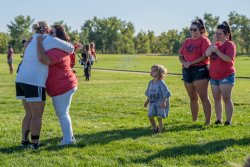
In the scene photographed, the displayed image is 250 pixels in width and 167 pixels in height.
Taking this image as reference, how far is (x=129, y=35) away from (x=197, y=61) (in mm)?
113531

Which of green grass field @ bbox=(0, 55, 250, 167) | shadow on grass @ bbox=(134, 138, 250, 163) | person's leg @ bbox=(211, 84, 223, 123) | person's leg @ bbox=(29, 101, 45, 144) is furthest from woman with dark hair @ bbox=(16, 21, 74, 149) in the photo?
person's leg @ bbox=(211, 84, 223, 123)

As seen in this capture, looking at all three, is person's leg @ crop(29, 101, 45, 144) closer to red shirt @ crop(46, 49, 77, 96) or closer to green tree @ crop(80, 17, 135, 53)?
red shirt @ crop(46, 49, 77, 96)

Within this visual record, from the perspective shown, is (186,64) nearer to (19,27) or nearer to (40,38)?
(40,38)

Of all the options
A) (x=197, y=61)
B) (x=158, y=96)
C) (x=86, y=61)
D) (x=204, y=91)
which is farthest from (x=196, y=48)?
(x=86, y=61)

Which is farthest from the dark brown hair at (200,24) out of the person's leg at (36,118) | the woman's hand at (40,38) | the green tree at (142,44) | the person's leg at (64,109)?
the green tree at (142,44)

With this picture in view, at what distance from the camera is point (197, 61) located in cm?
797

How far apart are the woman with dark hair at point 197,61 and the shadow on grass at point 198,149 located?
1.58 meters

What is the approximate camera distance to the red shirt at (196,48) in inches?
315

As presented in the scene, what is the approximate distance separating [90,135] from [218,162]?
258 cm

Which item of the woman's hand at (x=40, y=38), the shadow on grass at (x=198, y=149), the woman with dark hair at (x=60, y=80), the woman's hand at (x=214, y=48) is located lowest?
the shadow on grass at (x=198, y=149)

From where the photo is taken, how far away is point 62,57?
639 centimetres

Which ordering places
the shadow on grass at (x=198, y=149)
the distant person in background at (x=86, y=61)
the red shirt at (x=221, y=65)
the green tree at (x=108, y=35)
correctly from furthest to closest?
1. the green tree at (x=108, y=35)
2. the distant person in background at (x=86, y=61)
3. the red shirt at (x=221, y=65)
4. the shadow on grass at (x=198, y=149)

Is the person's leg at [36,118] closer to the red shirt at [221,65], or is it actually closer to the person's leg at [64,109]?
the person's leg at [64,109]

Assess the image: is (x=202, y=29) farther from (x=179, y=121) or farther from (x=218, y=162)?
(x=218, y=162)
